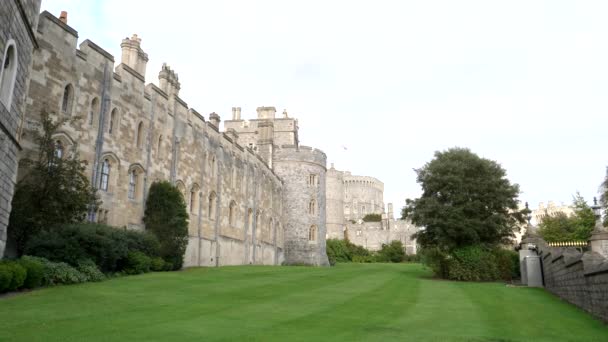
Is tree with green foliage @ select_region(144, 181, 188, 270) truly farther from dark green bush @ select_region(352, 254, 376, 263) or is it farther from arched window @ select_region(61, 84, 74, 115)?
dark green bush @ select_region(352, 254, 376, 263)

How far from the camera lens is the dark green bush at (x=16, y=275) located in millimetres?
11398

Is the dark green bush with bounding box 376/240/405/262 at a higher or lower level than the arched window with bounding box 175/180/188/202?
lower

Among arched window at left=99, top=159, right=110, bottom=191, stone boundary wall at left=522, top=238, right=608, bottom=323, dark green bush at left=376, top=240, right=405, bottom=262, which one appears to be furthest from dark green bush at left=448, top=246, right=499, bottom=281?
dark green bush at left=376, top=240, right=405, bottom=262

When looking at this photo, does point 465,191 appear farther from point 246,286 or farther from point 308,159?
point 308,159

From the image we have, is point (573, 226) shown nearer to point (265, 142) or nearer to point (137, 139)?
point (265, 142)

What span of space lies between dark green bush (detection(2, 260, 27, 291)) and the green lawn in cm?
44

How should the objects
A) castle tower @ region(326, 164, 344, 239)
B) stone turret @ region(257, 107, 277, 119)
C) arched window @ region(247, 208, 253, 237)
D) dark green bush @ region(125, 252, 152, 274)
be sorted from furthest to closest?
castle tower @ region(326, 164, 344, 239), stone turret @ region(257, 107, 277, 119), arched window @ region(247, 208, 253, 237), dark green bush @ region(125, 252, 152, 274)

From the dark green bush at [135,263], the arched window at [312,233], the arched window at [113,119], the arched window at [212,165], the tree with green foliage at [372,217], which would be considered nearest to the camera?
the dark green bush at [135,263]

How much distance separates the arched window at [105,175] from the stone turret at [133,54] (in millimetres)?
6360

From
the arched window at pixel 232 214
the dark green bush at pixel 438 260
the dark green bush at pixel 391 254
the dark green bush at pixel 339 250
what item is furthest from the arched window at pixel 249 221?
the dark green bush at pixel 391 254

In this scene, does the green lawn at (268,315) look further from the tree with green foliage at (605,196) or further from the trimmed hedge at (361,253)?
the trimmed hedge at (361,253)

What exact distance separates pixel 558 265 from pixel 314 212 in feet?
107

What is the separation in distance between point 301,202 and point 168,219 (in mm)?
25760

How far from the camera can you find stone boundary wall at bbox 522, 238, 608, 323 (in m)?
11.0
